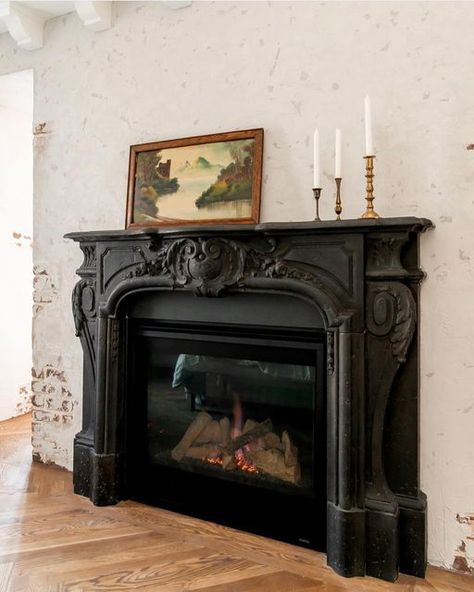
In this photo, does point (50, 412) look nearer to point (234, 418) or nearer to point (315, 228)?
point (234, 418)

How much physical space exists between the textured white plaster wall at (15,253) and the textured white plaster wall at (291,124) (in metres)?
0.91

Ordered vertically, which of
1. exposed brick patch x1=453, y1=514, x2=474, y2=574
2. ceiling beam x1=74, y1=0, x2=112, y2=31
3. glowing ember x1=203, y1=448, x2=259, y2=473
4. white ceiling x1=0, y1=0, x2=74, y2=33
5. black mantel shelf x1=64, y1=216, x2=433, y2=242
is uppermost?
white ceiling x1=0, y1=0, x2=74, y2=33

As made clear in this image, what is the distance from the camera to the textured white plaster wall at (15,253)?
3855mm

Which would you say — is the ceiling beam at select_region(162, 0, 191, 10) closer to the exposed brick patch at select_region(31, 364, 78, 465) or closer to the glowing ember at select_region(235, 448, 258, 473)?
the exposed brick patch at select_region(31, 364, 78, 465)

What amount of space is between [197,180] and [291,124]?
53 centimetres

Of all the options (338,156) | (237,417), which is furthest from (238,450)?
(338,156)

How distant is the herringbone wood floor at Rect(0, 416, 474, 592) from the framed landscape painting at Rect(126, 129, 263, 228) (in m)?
1.43

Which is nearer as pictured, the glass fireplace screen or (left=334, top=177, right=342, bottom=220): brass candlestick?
(left=334, top=177, right=342, bottom=220): brass candlestick

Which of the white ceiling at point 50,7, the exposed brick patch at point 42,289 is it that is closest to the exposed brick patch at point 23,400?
the exposed brick patch at point 42,289

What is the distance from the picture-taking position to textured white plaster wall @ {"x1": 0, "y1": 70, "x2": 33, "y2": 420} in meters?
3.86

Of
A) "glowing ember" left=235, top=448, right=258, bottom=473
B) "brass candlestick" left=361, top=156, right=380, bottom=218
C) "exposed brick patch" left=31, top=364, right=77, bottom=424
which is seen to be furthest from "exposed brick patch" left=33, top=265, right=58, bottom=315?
"brass candlestick" left=361, top=156, right=380, bottom=218

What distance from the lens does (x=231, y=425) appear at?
235 centimetres

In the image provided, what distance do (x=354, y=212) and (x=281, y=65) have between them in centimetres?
78

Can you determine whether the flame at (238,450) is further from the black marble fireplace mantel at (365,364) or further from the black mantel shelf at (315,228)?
the black mantel shelf at (315,228)
